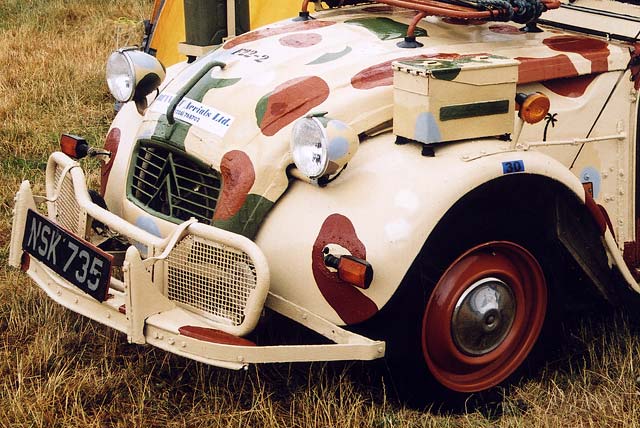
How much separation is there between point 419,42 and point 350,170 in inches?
30.3

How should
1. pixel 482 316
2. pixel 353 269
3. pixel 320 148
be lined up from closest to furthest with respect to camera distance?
1. pixel 353 269
2. pixel 320 148
3. pixel 482 316

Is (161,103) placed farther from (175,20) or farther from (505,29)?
(175,20)

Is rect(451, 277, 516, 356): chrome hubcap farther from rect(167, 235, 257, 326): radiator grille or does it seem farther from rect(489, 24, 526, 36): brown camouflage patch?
rect(489, 24, 526, 36): brown camouflage patch

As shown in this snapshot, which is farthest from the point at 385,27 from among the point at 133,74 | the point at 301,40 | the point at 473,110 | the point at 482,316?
the point at 482,316

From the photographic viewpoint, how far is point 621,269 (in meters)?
3.43

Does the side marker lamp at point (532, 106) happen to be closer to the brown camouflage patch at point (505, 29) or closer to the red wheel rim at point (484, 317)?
the red wheel rim at point (484, 317)

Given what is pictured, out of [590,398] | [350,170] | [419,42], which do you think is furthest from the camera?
[419,42]

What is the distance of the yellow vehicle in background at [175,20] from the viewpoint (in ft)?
20.9

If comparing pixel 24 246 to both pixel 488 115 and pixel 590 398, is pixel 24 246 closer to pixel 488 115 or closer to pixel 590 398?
pixel 488 115

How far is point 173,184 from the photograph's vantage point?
11.4 ft

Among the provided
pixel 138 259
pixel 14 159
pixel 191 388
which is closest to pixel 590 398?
pixel 191 388

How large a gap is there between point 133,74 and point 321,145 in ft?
3.38

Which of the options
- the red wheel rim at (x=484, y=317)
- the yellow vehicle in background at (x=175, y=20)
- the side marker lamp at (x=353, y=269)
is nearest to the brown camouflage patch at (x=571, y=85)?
the red wheel rim at (x=484, y=317)

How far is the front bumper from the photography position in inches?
114
